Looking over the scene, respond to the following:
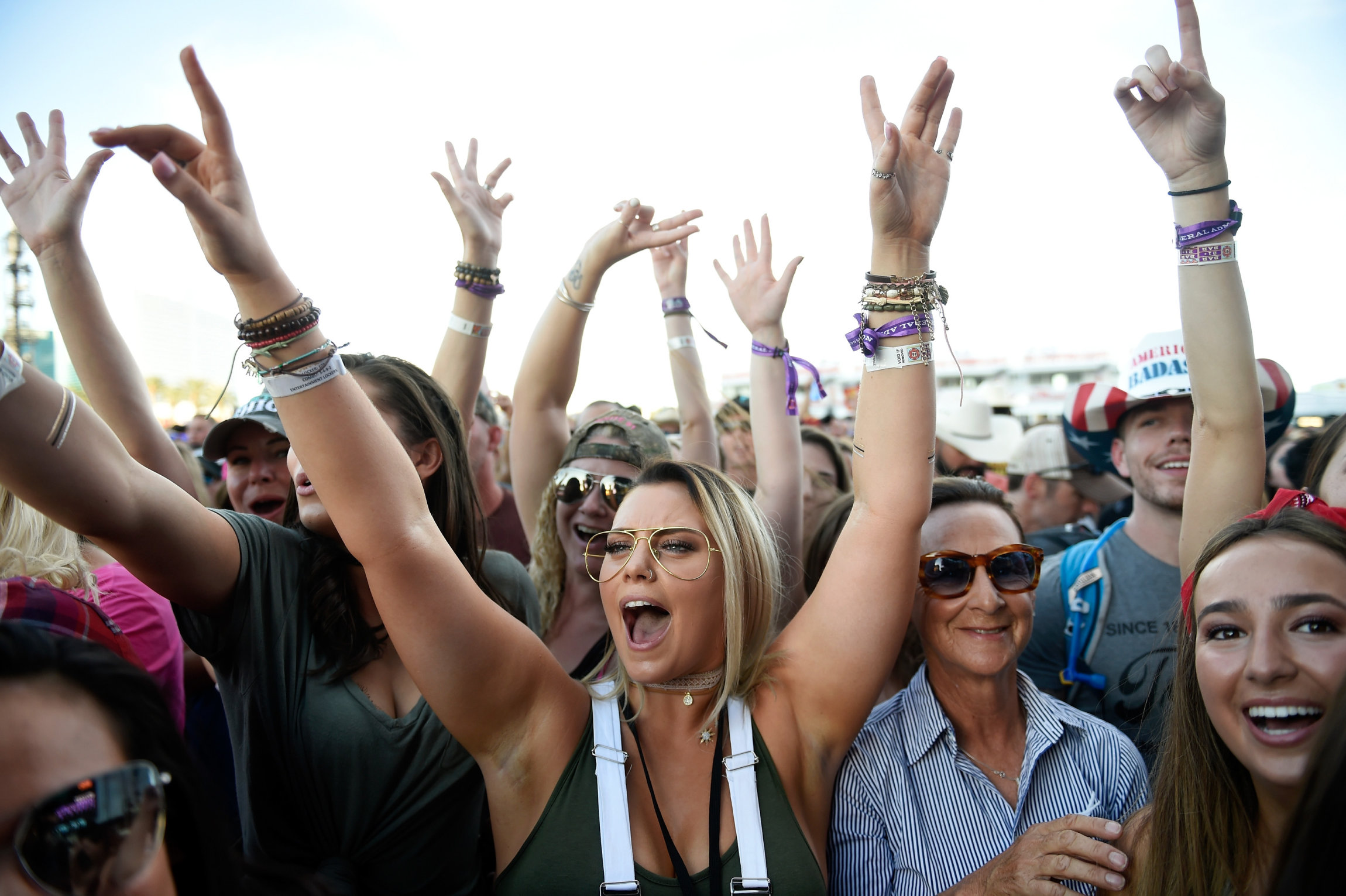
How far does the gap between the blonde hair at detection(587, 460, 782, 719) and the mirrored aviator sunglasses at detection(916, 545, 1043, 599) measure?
1.46 feet

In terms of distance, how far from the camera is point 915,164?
2104mm

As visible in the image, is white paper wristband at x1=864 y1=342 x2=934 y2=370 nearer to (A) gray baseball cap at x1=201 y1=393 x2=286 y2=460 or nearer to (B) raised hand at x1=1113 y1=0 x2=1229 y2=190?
(B) raised hand at x1=1113 y1=0 x2=1229 y2=190

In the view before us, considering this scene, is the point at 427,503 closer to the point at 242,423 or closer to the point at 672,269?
the point at 242,423

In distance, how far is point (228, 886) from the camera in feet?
3.75

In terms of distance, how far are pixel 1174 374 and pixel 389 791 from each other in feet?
10.4

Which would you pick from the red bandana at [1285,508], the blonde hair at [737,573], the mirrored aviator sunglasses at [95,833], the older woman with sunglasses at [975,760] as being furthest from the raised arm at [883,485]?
the mirrored aviator sunglasses at [95,833]

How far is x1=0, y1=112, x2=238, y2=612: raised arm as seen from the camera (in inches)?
55.9

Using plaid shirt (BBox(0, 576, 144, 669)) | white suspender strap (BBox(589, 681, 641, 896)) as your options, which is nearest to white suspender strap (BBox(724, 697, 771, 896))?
white suspender strap (BBox(589, 681, 641, 896))

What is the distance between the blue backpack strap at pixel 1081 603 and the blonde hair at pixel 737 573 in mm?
1263

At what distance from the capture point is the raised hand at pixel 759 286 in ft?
10.8

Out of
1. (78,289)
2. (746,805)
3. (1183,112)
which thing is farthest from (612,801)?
(1183,112)

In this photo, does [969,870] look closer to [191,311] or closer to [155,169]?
[155,169]

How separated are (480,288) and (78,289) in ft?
4.62

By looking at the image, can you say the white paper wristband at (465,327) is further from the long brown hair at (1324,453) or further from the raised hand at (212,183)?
the long brown hair at (1324,453)
